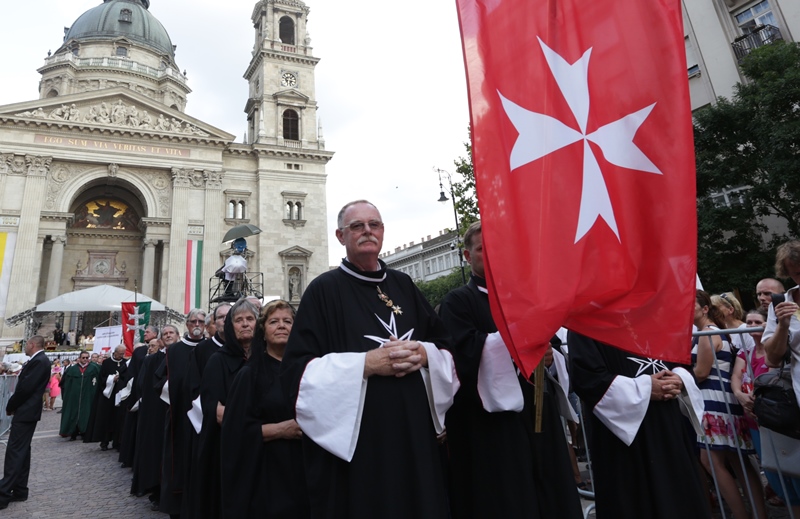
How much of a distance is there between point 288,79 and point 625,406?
40.3m

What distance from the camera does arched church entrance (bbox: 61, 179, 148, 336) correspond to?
3356cm

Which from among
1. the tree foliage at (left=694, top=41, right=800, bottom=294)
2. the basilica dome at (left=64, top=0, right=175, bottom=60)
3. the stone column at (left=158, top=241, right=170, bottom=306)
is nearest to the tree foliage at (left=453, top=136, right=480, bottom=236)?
the tree foliage at (left=694, top=41, right=800, bottom=294)

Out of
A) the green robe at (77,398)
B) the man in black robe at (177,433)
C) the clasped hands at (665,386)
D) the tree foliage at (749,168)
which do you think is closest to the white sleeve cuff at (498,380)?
the clasped hands at (665,386)

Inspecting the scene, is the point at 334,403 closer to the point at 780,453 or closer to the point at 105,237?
the point at 780,453

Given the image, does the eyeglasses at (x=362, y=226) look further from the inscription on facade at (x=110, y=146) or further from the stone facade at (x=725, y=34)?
the inscription on facade at (x=110, y=146)

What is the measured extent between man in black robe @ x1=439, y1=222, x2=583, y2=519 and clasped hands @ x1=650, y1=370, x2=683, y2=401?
61 cm

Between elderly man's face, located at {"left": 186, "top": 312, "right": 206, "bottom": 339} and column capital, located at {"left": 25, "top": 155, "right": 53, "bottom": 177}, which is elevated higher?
column capital, located at {"left": 25, "top": 155, "right": 53, "bottom": 177}

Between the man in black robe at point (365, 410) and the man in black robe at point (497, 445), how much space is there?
0.78ft

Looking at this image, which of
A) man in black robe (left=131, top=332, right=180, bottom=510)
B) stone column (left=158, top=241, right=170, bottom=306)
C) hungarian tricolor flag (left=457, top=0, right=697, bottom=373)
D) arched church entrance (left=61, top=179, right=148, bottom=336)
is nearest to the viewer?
hungarian tricolor flag (left=457, top=0, right=697, bottom=373)

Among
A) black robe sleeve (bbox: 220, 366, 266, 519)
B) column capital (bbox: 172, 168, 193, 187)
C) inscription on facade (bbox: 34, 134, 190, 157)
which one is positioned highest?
inscription on facade (bbox: 34, 134, 190, 157)

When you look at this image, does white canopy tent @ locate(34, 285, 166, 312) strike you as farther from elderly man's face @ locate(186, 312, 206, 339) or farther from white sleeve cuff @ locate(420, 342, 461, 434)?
white sleeve cuff @ locate(420, 342, 461, 434)

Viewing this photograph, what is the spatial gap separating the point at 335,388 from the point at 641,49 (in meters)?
2.26

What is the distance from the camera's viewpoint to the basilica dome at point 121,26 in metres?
46.0

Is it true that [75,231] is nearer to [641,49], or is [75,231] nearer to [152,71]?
[152,71]
